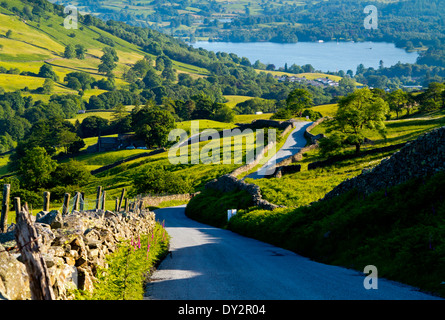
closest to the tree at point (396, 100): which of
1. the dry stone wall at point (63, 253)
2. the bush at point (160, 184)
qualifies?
the bush at point (160, 184)

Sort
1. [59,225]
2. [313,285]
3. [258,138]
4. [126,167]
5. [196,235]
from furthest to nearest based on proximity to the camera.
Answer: [126,167], [258,138], [196,235], [313,285], [59,225]

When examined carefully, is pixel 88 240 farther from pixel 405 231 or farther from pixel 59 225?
pixel 405 231

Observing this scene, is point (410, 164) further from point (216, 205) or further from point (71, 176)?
point (71, 176)

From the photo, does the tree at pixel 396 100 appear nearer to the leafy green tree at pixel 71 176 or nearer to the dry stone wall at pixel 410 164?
the leafy green tree at pixel 71 176

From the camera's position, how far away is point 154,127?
447 ft

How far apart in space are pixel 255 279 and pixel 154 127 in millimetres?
122076

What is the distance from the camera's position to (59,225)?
13172 mm

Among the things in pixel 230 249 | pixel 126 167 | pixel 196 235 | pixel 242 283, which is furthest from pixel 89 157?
pixel 242 283

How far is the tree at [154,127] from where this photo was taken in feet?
439

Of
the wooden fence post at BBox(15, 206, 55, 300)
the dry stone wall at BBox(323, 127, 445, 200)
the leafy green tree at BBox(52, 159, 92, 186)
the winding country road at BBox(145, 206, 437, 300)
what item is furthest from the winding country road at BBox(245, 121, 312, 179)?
the wooden fence post at BBox(15, 206, 55, 300)

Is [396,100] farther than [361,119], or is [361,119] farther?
[396,100]

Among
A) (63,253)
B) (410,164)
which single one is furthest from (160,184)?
(63,253)

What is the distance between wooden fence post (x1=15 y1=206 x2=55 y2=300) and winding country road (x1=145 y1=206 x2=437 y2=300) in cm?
587

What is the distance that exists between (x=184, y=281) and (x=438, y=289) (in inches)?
310
